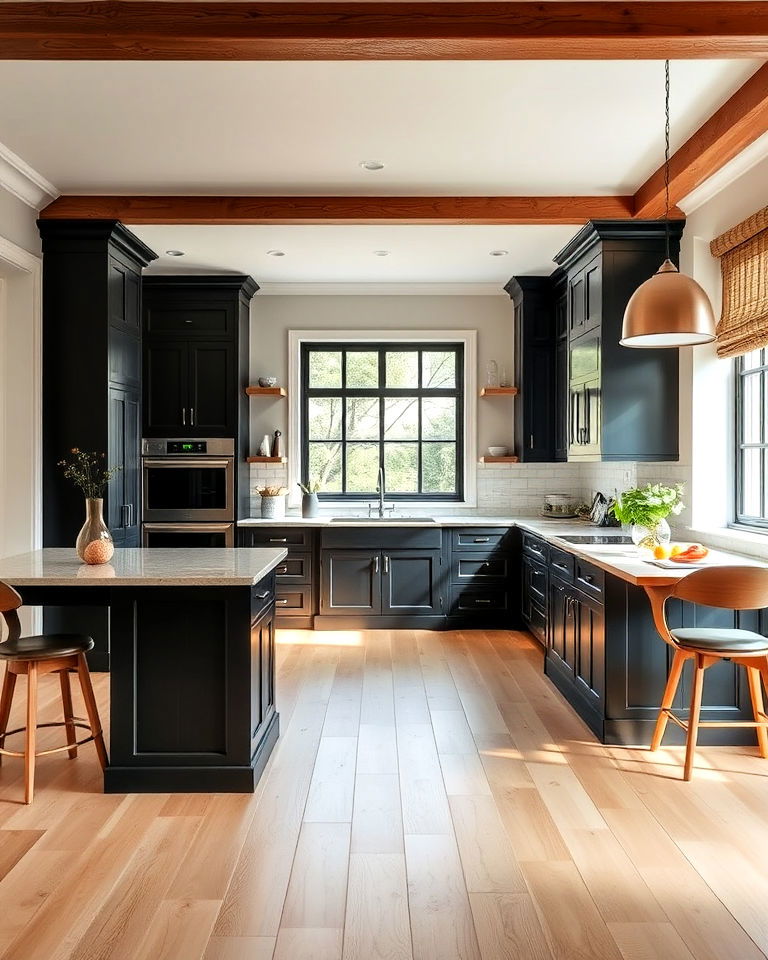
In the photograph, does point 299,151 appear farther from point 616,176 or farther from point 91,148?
point 616,176

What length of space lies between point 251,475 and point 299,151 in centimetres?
345

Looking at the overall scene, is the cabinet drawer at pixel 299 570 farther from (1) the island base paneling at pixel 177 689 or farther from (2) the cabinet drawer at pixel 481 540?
(1) the island base paneling at pixel 177 689

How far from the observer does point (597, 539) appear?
4926mm

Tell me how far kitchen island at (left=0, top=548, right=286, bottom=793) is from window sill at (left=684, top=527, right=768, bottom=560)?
2.53m

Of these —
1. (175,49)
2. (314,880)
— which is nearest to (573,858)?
(314,880)

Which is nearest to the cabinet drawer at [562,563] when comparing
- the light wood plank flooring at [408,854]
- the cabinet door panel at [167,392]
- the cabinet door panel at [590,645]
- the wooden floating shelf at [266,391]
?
the cabinet door panel at [590,645]

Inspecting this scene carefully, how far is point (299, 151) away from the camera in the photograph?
13.9 feet

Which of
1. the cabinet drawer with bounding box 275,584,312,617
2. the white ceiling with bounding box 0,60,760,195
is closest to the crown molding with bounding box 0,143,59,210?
the white ceiling with bounding box 0,60,760,195

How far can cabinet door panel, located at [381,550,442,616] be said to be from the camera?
6.48 m

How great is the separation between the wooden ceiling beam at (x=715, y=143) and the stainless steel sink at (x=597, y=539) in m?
1.99

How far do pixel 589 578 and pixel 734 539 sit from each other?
2.71 feet

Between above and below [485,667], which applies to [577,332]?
above

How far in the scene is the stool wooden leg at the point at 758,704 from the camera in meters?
3.55

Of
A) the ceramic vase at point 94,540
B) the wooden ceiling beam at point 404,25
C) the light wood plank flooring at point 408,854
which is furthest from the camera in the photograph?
the ceramic vase at point 94,540
